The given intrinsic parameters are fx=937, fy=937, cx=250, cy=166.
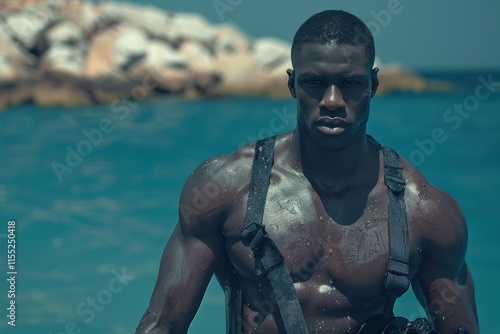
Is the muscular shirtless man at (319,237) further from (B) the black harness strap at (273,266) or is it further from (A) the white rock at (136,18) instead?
(A) the white rock at (136,18)

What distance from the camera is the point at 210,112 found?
1166 inches

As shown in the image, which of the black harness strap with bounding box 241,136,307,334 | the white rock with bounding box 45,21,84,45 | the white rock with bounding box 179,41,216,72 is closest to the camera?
the black harness strap with bounding box 241,136,307,334

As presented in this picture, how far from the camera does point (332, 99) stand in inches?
123

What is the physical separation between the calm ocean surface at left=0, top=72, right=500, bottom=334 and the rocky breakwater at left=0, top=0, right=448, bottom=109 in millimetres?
968

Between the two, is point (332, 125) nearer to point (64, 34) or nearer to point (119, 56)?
point (64, 34)

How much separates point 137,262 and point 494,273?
4448mm

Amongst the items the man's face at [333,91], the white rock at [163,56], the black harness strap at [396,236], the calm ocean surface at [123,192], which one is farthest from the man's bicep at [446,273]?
the white rock at [163,56]

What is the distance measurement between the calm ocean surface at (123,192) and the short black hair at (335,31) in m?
6.29

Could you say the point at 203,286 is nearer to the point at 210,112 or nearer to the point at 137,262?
the point at 137,262

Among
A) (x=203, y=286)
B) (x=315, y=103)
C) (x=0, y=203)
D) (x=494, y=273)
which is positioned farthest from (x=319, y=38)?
(x=0, y=203)

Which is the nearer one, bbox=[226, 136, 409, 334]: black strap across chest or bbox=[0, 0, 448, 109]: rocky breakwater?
bbox=[226, 136, 409, 334]: black strap across chest

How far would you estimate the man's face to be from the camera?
314 cm

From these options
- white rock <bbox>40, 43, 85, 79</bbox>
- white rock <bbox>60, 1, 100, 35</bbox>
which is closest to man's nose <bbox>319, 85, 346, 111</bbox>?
white rock <bbox>40, 43, 85, 79</bbox>

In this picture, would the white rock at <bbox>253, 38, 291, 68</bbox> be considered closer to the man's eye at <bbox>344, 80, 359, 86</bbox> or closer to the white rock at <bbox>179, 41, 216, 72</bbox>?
the white rock at <bbox>179, 41, 216, 72</bbox>
